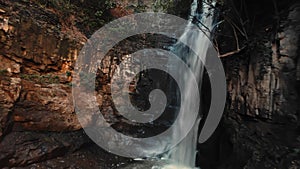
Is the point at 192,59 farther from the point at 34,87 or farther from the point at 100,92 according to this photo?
the point at 34,87

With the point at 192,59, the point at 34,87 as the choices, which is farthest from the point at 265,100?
the point at 34,87

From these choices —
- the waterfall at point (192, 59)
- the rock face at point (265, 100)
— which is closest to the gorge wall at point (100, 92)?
the rock face at point (265, 100)

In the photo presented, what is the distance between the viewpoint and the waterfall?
6062mm

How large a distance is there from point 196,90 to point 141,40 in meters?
2.67

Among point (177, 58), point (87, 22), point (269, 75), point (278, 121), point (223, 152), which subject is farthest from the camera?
point (177, 58)

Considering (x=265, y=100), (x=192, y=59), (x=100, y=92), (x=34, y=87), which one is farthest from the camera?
(x=192, y=59)

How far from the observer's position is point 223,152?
5.20m

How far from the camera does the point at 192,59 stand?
7.45 m

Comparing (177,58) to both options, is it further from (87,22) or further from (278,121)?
(278,121)

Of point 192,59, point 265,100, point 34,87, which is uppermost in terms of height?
point 192,59

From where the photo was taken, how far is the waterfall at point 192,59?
606cm

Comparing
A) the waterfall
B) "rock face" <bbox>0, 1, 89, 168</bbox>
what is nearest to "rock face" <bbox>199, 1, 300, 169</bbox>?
the waterfall

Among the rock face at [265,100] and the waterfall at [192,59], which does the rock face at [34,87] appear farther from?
the rock face at [265,100]

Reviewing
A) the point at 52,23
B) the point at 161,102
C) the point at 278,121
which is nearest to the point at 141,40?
the point at 161,102
